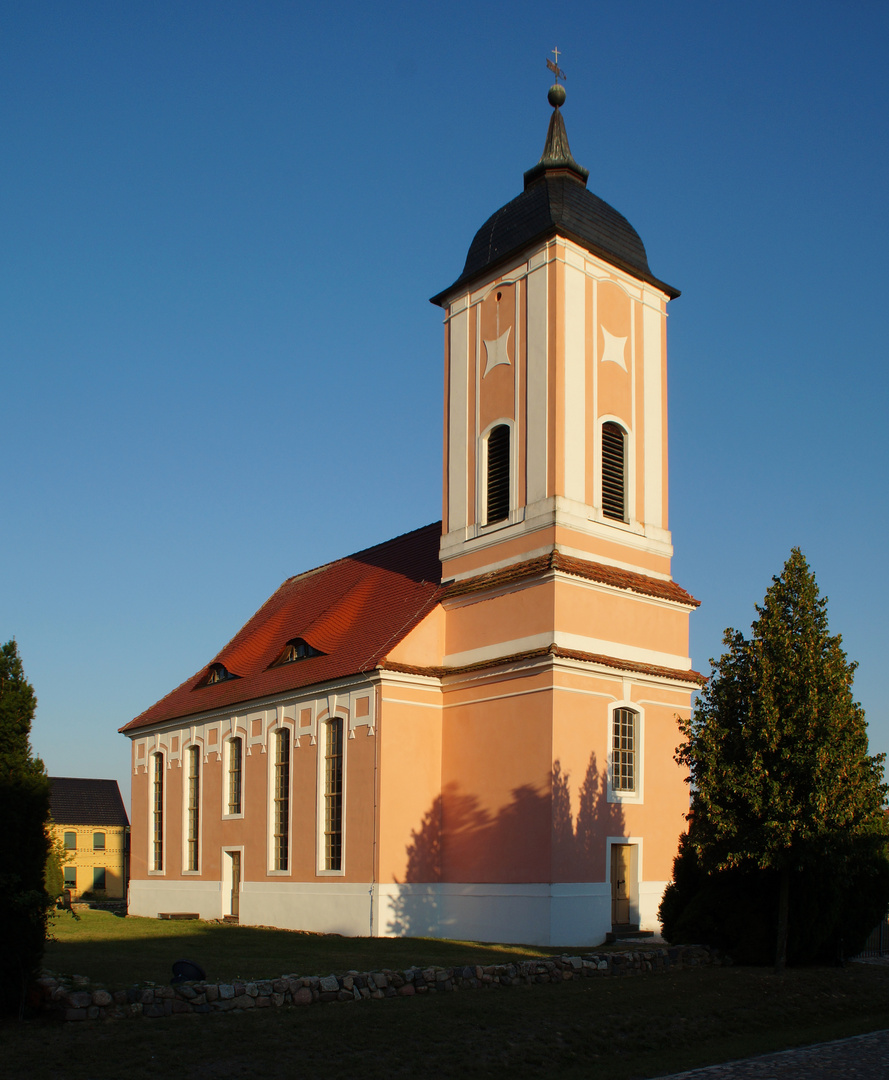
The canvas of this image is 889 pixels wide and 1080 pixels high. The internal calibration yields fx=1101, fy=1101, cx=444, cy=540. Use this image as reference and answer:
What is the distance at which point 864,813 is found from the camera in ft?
63.4

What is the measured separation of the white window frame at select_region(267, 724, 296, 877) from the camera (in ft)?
98.7

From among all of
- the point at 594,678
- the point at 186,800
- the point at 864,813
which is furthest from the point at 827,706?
the point at 186,800

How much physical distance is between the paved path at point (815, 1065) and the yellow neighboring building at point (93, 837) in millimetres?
56706

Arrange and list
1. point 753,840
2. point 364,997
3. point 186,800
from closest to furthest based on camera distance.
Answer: point 364,997 < point 753,840 < point 186,800

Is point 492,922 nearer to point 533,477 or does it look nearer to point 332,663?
point 332,663

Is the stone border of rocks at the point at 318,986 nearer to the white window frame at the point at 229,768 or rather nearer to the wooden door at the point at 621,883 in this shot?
the wooden door at the point at 621,883

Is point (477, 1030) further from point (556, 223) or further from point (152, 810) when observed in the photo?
point (152, 810)

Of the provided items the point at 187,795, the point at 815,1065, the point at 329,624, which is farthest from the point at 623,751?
the point at 187,795

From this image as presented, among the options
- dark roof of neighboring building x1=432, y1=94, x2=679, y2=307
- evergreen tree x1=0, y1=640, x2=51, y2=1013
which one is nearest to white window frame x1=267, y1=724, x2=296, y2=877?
dark roof of neighboring building x1=432, y1=94, x2=679, y2=307

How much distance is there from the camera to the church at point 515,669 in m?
25.6

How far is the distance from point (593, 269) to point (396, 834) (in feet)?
50.5

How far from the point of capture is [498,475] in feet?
96.1

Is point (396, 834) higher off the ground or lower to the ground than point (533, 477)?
lower

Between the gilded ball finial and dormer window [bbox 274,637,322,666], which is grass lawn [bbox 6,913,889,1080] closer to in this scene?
dormer window [bbox 274,637,322,666]
